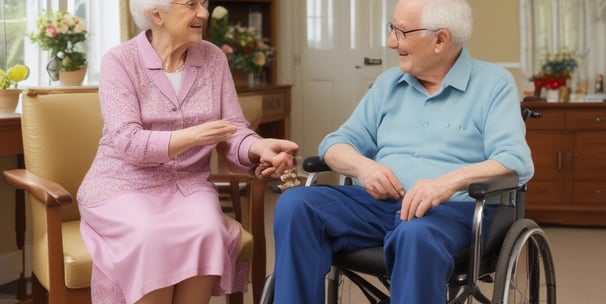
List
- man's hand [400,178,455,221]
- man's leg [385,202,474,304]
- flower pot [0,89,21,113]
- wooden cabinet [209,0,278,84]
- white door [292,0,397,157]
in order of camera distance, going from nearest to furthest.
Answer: man's leg [385,202,474,304] → man's hand [400,178,455,221] → flower pot [0,89,21,113] → wooden cabinet [209,0,278,84] → white door [292,0,397,157]

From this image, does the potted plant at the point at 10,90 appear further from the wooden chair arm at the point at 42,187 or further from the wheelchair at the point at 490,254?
the wheelchair at the point at 490,254

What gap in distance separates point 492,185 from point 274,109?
13.1 ft

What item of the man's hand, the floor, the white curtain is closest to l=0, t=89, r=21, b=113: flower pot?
the floor

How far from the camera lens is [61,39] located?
3943mm

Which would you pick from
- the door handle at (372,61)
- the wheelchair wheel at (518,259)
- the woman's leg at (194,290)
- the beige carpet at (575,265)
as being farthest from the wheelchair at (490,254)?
the door handle at (372,61)

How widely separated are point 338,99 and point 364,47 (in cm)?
44

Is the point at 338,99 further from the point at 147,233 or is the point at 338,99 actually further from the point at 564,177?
the point at 147,233

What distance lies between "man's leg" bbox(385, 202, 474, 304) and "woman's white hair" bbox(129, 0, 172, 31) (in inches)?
37.9

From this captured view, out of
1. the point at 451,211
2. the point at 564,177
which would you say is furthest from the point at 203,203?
the point at 564,177

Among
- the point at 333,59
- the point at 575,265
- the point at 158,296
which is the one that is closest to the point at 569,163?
the point at 575,265

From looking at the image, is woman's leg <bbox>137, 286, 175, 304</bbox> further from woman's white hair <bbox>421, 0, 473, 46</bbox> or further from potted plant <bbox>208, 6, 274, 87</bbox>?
potted plant <bbox>208, 6, 274, 87</bbox>

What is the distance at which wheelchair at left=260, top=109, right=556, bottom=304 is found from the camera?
2184mm

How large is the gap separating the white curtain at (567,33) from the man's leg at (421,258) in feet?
12.4

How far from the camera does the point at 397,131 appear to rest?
102 inches
